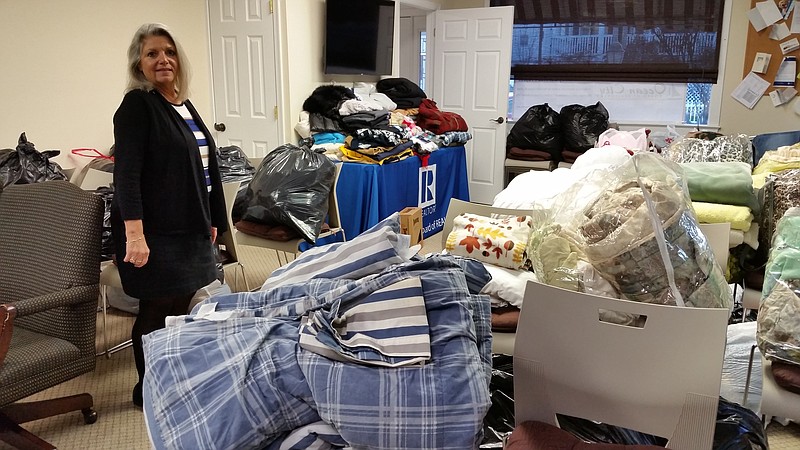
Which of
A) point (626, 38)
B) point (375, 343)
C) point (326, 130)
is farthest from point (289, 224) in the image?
point (626, 38)

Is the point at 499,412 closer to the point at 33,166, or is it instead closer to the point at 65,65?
the point at 33,166

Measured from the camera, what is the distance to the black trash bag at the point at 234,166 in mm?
3771

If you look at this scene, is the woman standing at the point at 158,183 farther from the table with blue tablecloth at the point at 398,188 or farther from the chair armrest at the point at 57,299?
the table with blue tablecloth at the point at 398,188

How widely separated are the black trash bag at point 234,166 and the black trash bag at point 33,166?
92 centimetres

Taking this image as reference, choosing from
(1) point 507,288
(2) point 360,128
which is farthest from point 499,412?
(2) point 360,128

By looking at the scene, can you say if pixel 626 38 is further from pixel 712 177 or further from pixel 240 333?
pixel 240 333

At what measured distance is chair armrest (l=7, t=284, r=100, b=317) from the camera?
182 centimetres

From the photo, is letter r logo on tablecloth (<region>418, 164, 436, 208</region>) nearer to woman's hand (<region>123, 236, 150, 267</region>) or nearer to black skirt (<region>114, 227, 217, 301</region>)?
black skirt (<region>114, 227, 217, 301</region>)

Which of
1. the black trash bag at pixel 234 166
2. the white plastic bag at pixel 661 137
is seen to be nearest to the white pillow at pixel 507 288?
the black trash bag at pixel 234 166

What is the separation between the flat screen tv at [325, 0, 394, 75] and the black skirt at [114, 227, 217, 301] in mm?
3041

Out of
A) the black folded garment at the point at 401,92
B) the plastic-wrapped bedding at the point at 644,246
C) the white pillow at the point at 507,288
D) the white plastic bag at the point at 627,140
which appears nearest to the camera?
the plastic-wrapped bedding at the point at 644,246

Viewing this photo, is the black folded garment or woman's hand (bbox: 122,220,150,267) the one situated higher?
the black folded garment

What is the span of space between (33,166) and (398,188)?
237 centimetres

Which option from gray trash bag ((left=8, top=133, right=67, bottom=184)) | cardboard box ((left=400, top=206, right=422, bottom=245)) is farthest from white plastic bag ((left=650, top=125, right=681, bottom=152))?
gray trash bag ((left=8, top=133, right=67, bottom=184))
